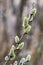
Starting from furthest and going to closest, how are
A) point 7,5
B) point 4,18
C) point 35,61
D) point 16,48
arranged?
point 7,5
point 4,18
point 35,61
point 16,48

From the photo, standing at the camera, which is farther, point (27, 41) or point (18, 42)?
point (27, 41)

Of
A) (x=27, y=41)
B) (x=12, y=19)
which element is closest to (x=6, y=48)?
(x=27, y=41)

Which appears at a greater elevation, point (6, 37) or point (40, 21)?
point (40, 21)

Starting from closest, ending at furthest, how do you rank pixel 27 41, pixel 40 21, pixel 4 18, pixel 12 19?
pixel 27 41 < pixel 40 21 < pixel 4 18 < pixel 12 19

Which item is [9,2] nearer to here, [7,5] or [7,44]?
[7,5]

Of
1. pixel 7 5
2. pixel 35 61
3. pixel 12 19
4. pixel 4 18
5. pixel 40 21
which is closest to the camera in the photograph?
pixel 35 61

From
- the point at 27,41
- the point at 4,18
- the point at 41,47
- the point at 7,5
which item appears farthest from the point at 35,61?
the point at 7,5

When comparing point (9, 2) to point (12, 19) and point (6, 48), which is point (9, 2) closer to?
point (12, 19)

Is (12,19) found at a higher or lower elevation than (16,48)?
lower

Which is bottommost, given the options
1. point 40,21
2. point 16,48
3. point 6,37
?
point 6,37
